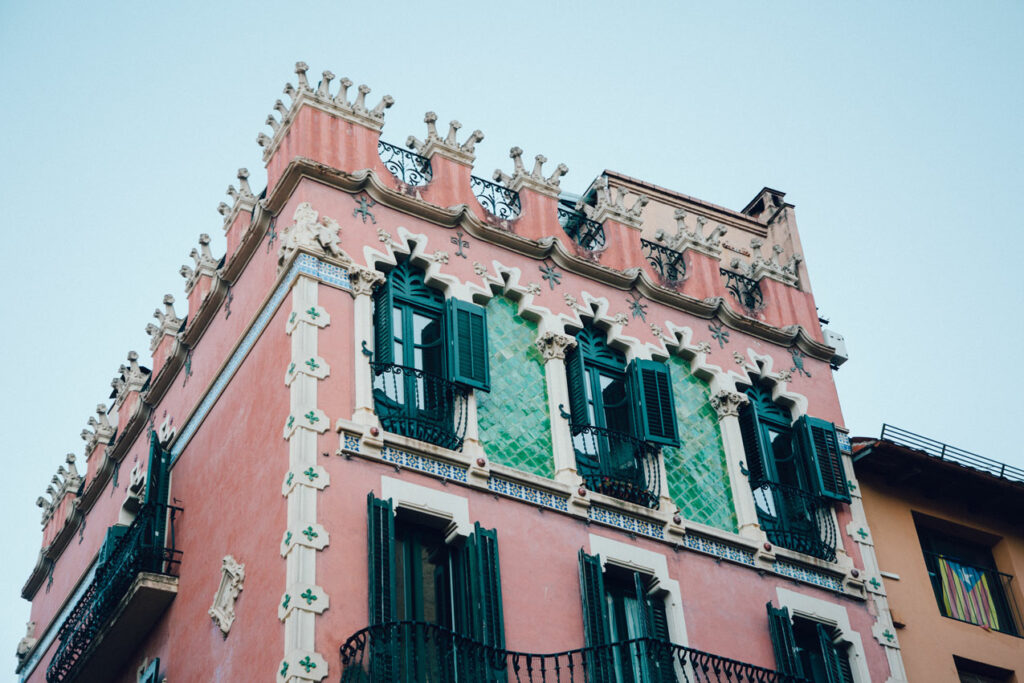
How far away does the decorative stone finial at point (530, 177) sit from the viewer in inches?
850

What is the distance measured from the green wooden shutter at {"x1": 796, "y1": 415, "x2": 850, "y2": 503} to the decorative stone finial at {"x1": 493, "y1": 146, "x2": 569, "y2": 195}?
4.72 metres

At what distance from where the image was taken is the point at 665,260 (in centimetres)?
2269

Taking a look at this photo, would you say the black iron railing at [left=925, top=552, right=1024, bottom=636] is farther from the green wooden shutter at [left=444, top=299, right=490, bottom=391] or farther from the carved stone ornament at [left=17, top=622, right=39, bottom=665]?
the carved stone ornament at [left=17, top=622, right=39, bottom=665]

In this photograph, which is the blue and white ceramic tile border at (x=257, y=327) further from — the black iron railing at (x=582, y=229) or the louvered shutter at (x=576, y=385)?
the black iron railing at (x=582, y=229)

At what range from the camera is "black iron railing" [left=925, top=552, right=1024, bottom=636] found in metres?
22.1

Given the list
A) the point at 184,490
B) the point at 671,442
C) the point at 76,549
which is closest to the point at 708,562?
the point at 671,442

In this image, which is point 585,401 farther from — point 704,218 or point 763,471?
point 704,218

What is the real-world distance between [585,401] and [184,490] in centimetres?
534

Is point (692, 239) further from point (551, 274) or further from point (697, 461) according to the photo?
point (697, 461)

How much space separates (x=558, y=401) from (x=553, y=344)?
86cm

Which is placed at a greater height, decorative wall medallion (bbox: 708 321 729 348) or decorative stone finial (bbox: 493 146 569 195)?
decorative stone finial (bbox: 493 146 569 195)

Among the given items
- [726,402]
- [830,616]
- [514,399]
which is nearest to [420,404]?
[514,399]

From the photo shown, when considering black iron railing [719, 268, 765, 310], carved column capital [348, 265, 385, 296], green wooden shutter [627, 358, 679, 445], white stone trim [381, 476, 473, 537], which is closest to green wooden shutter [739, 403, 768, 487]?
green wooden shutter [627, 358, 679, 445]

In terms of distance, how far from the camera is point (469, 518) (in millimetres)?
17547
